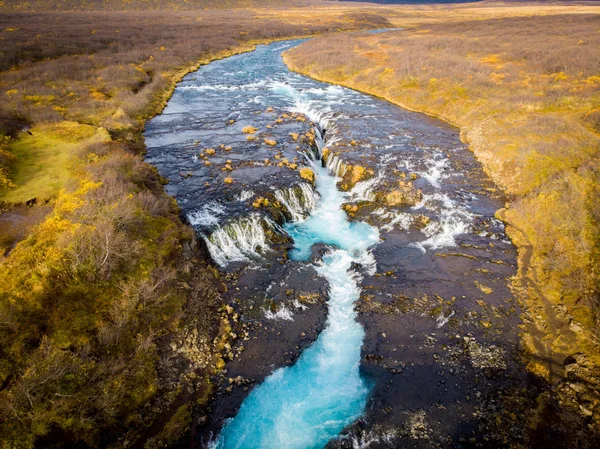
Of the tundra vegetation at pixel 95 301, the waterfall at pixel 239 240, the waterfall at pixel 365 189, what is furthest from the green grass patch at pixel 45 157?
the waterfall at pixel 365 189

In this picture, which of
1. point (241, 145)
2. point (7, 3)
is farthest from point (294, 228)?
point (7, 3)

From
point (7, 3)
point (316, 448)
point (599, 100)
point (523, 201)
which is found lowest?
point (316, 448)

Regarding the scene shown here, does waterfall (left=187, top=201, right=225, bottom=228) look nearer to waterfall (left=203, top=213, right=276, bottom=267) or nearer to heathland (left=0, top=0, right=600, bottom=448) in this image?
Result: waterfall (left=203, top=213, right=276, bottom=267)

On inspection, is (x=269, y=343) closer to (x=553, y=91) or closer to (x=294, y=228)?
(x=294, y=228)

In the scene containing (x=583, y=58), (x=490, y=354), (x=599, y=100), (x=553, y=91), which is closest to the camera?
(x=490, y=354)

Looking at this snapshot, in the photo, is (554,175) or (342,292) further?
(554,175)

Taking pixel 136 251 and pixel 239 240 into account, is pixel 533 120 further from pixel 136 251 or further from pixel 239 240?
pixel 136 251

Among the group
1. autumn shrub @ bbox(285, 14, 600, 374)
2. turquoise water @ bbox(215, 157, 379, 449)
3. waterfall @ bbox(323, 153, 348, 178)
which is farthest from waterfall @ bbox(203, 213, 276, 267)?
autumn shrub @ bbox(285, 14, 600, 374)
